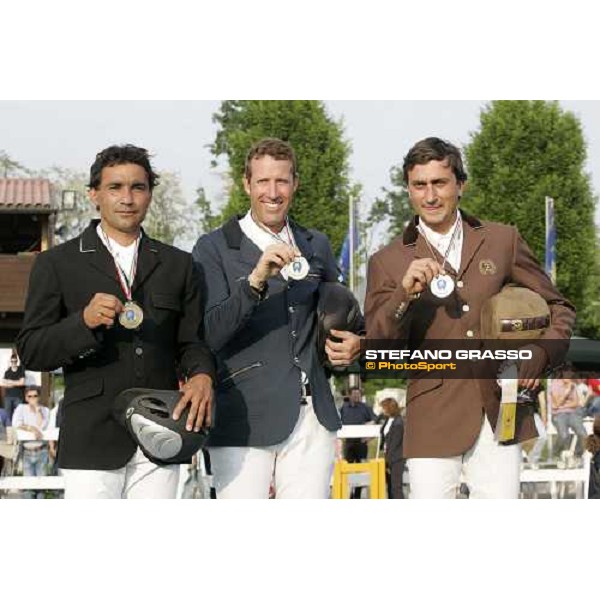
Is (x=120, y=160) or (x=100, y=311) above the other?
(x=120, y=160)

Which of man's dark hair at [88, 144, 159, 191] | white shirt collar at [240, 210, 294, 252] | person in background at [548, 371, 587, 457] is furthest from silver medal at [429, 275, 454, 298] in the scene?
man's dark hair at [88, 144, 159, 191]

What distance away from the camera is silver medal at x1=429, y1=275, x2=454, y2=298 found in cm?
615

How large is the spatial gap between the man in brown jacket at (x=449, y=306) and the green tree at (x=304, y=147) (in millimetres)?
402

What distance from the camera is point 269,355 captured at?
19.8 ft

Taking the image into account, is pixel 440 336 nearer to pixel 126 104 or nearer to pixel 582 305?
pixel 582 305

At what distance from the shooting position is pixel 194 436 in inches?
224

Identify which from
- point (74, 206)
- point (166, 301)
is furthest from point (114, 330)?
point (74, 206)

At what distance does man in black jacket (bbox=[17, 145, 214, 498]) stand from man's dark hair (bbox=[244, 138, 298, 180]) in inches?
18.3

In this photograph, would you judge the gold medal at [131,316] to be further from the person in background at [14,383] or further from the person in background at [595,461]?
the person in background at [595,461]

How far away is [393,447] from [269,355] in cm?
173

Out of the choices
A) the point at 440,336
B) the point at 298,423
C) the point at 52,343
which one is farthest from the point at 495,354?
the point at 52,343

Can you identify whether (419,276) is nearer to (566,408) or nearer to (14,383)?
(566,408)

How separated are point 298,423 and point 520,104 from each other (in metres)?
2.14

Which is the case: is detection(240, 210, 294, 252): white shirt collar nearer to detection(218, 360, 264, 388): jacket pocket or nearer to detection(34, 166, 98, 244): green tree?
detection(218, 360, 264, 388): jacket pocket
